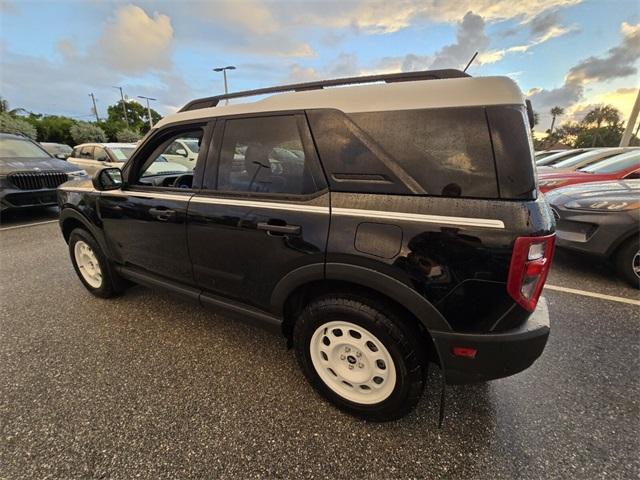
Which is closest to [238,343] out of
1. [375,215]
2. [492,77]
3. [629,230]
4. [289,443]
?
[289,443]

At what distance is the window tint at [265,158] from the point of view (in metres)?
1.85

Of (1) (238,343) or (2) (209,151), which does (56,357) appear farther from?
(2) (209,151)

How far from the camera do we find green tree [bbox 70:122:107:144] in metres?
36.3

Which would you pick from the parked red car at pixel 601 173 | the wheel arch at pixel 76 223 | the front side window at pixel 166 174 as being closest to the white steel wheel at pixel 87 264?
the wheel arch at pixel 76 223

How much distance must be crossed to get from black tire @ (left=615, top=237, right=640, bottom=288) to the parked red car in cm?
177

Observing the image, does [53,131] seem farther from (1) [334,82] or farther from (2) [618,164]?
(2) [618,164]

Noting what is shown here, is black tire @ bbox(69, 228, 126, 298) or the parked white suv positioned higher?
the parked white suv

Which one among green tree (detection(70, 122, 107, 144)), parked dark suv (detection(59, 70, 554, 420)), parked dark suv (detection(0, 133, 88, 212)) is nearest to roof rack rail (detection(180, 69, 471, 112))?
parked dark suv (detection(59, 70, 554, 420))

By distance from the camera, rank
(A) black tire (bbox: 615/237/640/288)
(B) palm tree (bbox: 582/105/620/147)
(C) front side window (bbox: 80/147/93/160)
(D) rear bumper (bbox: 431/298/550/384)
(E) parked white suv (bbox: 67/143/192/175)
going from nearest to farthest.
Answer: (D) rear bumper (bbox: 431/298/550/384) < (A) black tire (bbox: 615/237/640/288) < (E) parked white suv (bbox: 67/143/192/175) < (C) front side window (bbox: 80/147/93/160) < (B) palm tree (bbox: 582/105/620/147)

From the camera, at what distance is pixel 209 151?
2213mm

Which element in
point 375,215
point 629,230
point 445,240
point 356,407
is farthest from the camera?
point 629,230

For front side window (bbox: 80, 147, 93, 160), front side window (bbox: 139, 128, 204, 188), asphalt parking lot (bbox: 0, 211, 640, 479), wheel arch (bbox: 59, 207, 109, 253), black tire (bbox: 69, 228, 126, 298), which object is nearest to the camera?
asphalt parking lot (bbox: 0, 211, 640, 479)

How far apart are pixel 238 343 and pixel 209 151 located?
5.01 ft

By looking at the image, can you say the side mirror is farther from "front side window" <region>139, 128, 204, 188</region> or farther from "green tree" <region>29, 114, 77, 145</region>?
"green tree" <region>29, 114, 77, 145</region>
